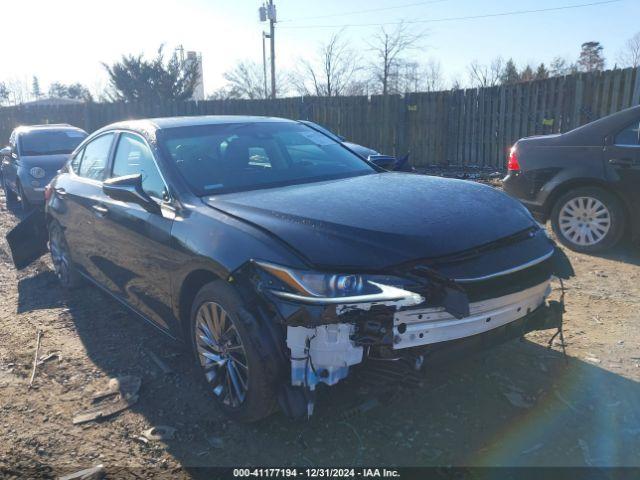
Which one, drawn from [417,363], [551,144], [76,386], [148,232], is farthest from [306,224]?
[551,144]

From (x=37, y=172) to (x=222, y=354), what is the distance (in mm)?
8484

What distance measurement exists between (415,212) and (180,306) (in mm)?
1577

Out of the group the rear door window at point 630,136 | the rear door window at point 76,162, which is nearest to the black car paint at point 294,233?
the rear door window at point 76,162

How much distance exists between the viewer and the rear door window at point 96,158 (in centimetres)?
458

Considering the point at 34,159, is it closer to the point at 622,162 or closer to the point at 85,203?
the point at 85,203

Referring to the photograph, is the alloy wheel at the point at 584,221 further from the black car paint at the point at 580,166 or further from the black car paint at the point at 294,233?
the black car paint at the point at 294,233

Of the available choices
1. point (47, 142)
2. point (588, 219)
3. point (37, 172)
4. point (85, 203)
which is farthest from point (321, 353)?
point (47, 142)

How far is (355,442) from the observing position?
9.29ft

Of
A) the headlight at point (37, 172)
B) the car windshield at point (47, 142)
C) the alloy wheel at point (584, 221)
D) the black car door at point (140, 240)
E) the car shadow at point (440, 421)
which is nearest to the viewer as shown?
the car shadow at point (440, 421)

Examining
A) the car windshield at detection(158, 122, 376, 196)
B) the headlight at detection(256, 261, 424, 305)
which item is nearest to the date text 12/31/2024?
the headlight at detection(256, 261, 424, 305)

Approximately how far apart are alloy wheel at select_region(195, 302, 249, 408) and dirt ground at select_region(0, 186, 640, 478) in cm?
22

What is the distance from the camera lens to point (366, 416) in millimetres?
3039

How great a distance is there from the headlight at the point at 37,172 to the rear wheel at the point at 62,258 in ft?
15.3

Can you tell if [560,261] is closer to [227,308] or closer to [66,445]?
[227,308]
